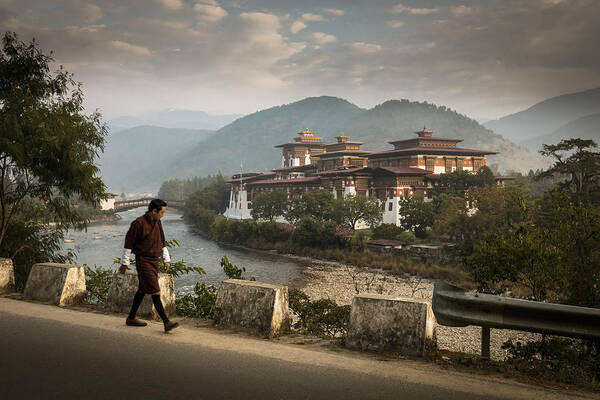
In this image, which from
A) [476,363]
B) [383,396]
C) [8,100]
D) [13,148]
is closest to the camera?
[383,396]

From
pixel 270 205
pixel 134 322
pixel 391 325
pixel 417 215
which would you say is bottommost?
pixel 134 322

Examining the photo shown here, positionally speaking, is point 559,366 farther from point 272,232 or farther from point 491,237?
point 272,232

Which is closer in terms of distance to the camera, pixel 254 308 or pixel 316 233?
pixel 254 308

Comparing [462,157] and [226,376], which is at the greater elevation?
[462,157]

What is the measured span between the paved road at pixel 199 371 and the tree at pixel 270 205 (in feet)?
206

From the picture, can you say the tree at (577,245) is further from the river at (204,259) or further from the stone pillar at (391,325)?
the river at (204,259)

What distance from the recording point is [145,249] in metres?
7.05

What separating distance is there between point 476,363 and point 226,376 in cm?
317

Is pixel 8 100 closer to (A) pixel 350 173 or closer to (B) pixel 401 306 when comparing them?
(B) pixel 401 306

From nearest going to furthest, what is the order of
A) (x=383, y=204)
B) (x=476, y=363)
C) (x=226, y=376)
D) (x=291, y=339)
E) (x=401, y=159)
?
(x=226, y=376), (x=476, y=363), (x=291, y=339), (x=383, y=204), (x=401, y=159)

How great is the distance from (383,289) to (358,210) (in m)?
22.6

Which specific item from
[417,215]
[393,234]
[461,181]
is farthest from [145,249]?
[461,181]

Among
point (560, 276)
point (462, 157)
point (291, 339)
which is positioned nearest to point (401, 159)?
point (462, 157)

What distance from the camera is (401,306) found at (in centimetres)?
572
